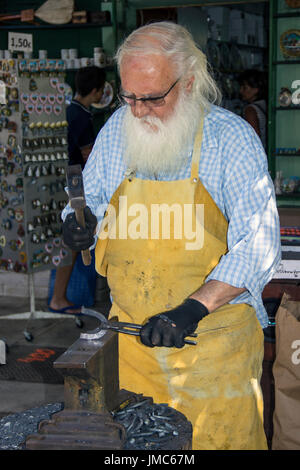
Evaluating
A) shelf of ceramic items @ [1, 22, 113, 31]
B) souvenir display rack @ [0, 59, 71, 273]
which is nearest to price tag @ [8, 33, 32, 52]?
souvenir display rack @ [0, 59, 71, 273]

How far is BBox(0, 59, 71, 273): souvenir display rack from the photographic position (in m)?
4.72

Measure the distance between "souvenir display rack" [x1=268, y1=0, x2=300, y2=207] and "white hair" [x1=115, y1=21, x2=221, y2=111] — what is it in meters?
4.08

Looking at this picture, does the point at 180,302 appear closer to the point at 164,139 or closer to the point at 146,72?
the point at 164,139

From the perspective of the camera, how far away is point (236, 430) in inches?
87.7

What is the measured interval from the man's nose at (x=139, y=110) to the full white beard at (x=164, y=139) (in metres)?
0.03

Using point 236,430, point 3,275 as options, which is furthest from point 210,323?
point 3,275

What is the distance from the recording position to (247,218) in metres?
2.03

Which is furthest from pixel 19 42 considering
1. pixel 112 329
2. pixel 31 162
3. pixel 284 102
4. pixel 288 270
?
pixel 112 329

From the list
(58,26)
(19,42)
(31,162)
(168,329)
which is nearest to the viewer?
(168,329)

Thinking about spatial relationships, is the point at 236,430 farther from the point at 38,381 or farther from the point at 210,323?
the point at 38,381

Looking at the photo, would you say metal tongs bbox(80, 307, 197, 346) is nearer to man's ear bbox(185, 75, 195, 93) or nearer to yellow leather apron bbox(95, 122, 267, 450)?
yellow leather apron bbox(95, 122, 267, 450)

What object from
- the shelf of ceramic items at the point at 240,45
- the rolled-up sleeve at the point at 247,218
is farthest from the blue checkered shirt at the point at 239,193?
the shelf of ceramic items at the point at 240,45

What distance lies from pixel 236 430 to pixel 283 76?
15.5ft

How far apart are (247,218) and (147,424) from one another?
673 millimetres
